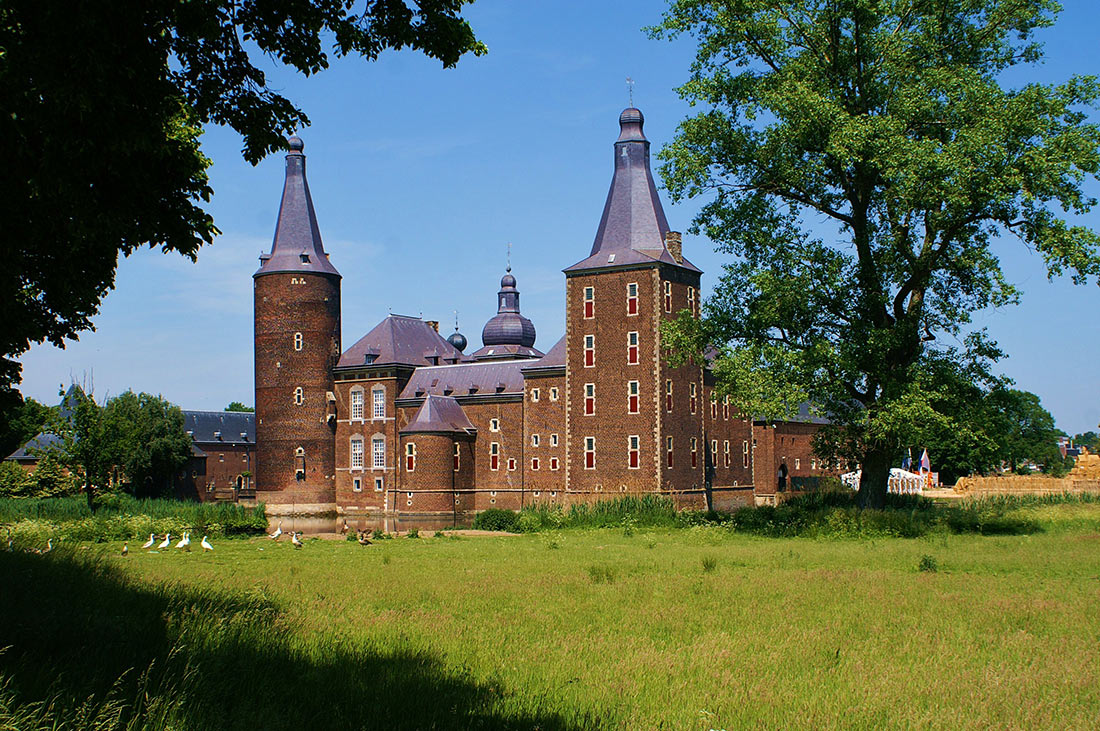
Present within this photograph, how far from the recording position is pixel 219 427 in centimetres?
8025

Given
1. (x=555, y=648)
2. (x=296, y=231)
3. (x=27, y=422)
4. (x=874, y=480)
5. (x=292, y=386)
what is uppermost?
(x=296, y=231)

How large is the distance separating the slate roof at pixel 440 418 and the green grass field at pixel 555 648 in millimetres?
37290

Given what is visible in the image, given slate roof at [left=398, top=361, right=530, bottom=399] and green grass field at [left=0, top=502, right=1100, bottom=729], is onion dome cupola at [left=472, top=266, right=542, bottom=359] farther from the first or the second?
green grass field at [left=0, top=502, right=1100, bottom=729]

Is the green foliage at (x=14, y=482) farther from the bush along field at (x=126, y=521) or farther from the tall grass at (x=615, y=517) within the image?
the tall grass at (x=615, y=517)

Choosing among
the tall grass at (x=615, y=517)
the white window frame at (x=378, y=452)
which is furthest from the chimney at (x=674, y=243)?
the white window frame at (x=378, y=452)

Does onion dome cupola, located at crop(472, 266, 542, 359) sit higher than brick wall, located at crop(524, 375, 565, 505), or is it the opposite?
onion dome cupola, located at crop(472, 266, 542, 359)

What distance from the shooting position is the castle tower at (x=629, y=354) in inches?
1780

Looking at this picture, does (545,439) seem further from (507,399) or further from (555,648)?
(555,648)

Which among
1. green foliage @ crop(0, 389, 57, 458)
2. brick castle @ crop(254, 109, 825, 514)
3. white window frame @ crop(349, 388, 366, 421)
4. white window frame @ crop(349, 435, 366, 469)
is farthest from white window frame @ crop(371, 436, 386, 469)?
green foliage @ crop(0, 389, 57, 458)

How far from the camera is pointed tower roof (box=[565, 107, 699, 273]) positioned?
151ft

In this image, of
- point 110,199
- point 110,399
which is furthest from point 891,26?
point 110,399

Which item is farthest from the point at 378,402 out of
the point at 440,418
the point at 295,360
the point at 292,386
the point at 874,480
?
the point at 874,480

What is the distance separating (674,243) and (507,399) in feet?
43.7

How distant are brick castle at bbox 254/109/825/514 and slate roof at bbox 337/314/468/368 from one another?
0.32ft
